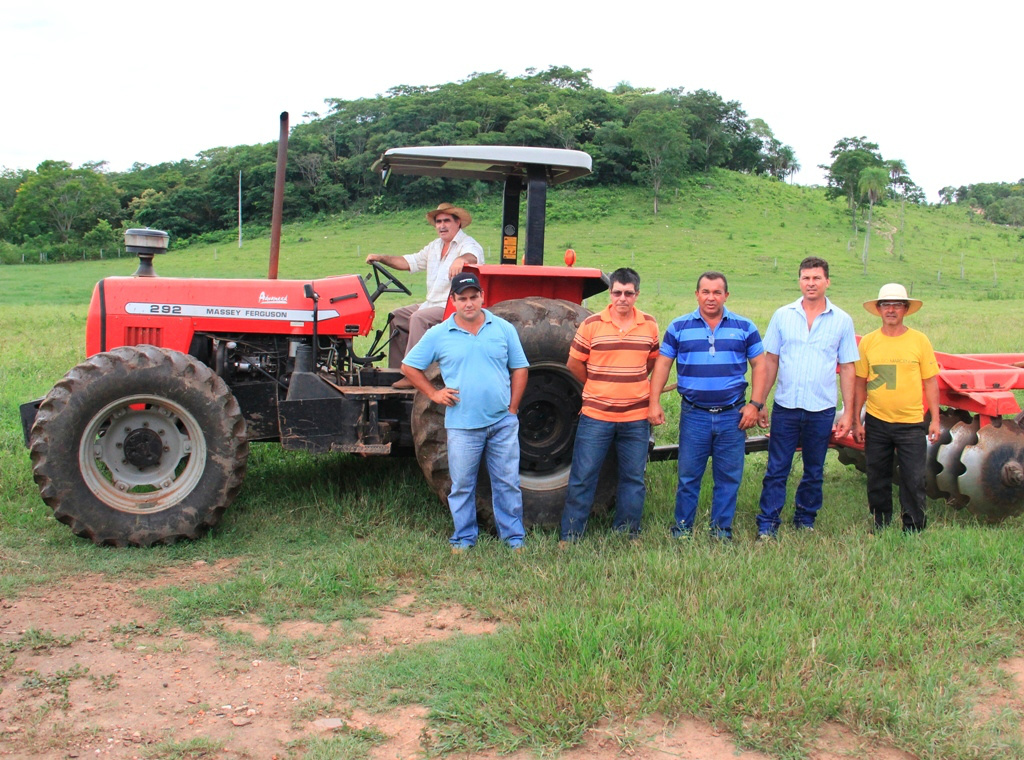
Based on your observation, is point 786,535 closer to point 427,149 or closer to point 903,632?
point 903,632

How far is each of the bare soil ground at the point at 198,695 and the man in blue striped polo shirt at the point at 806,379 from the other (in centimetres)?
162

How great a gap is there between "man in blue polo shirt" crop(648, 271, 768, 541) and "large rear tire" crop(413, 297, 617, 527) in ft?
1.85

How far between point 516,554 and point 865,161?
1772 inches

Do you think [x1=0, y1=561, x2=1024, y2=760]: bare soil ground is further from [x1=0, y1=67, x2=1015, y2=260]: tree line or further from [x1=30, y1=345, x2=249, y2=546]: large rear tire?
[x1=0, y1=67, x2=1015, y2=260]: tree line

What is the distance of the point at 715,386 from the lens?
471cm

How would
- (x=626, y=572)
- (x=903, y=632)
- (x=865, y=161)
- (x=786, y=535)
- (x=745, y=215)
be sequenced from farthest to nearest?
1. (x=745, y=215)
2. (x=865, y=161)
3. (x=786, y=535)
4. (x=626, y=572)
5. (x=903, y=632)

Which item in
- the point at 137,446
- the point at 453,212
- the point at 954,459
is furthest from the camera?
the point at 453,212

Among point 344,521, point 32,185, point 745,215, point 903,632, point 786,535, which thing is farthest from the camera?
point 32,185

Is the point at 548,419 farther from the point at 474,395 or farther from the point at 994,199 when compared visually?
the point at 994,199

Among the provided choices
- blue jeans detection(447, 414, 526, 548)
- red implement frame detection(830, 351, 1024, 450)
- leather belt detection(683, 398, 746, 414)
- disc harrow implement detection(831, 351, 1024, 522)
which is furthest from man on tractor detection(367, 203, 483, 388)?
disc harrow implement detection(831, 351, 1024, 522)

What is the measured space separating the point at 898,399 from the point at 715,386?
1.11 metres

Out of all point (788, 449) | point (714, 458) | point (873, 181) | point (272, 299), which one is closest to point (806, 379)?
point (788, 449)

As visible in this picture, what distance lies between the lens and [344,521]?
17.4 feet

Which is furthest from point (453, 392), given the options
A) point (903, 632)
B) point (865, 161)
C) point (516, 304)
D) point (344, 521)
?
point (865, 161)
